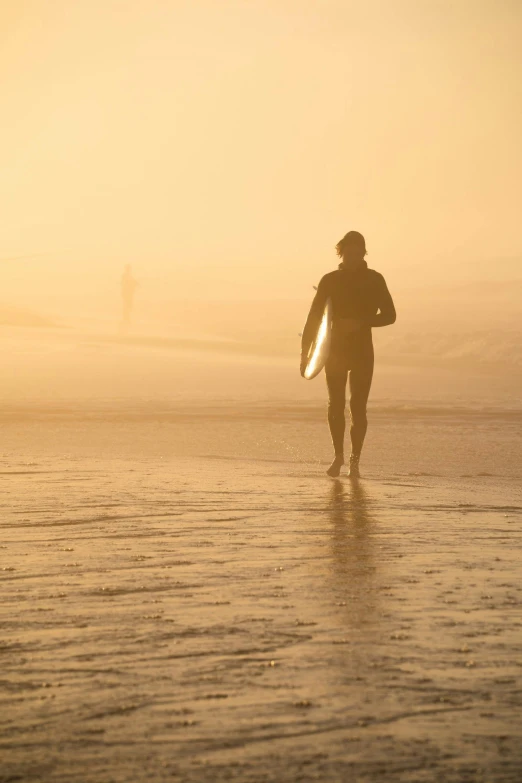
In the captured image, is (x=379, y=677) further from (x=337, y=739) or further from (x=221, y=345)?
(x=221, y=345)

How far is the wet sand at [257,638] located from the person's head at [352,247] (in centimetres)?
220

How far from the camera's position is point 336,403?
877 centimetres

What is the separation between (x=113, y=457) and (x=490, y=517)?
14.1 feet

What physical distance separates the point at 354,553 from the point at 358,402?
11.7 ft

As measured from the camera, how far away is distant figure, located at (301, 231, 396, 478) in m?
8.48

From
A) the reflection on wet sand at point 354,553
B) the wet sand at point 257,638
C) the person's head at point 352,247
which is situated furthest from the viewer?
the person's head at point 352,247

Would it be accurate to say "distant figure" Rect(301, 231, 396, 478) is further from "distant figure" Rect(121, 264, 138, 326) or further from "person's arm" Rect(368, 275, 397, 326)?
"distant figure" Rect(121, 264, 138, 326)

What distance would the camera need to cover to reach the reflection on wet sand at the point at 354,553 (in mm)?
4129

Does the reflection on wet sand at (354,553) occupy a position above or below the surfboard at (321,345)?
below

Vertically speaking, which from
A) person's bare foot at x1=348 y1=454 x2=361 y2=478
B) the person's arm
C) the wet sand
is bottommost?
the wet sand

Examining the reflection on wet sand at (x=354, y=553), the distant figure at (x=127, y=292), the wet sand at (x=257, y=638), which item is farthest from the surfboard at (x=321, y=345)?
the distant figure at (x=127, y=292)

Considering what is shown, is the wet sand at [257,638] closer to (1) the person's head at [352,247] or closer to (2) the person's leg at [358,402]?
(2) the person's leg at [358,402]

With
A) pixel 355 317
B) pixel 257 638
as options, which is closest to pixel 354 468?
pixel 355 317

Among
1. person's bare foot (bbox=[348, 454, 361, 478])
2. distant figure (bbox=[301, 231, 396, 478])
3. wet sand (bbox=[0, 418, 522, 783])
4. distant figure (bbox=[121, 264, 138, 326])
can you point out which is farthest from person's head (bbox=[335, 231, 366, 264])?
distant figure (bbox=[121, 264, 138, 326])
